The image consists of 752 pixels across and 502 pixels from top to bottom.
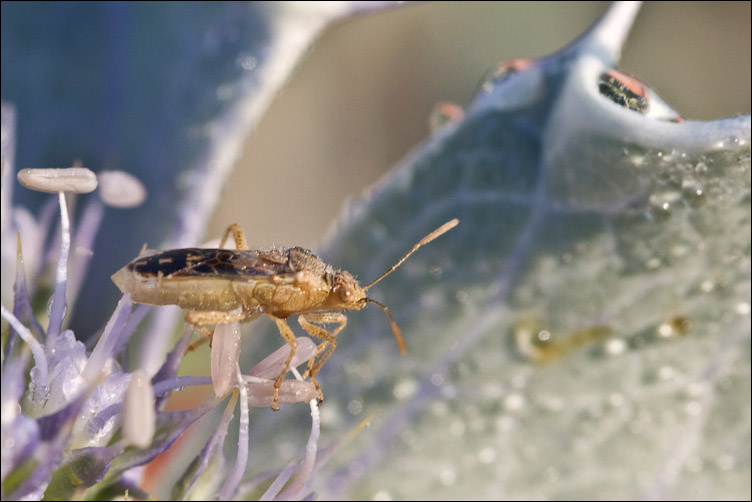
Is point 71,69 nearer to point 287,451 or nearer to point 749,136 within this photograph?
point 287,451

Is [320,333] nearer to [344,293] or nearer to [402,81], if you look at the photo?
[344,293]

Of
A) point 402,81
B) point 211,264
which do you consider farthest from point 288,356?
point 402,81

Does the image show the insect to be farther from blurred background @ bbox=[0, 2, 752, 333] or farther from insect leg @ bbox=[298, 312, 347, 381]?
blurred background @ bbox=[0, 2, 752, 333]

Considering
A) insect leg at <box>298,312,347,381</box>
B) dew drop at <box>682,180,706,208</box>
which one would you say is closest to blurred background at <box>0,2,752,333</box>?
insect leg at <box>298,312,347,381</box>

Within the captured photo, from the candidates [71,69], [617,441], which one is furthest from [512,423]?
[71,69]

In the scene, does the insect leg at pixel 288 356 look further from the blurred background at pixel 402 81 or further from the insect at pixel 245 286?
the blurred background at pixel 402 81

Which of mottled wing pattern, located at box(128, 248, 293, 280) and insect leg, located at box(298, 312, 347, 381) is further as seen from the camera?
insect leg, located at box(298, 312, 347, 381)

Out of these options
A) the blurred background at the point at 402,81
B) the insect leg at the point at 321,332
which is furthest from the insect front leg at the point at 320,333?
the blurred background at the point at 402,81
